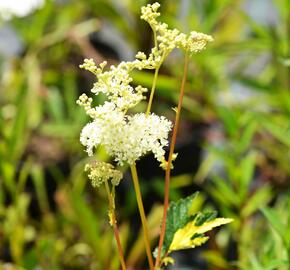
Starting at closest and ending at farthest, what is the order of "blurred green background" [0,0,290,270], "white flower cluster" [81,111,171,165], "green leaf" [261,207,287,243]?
"white flower cluster" [81,111,171,165], "green leaf" [261,207,287,243], "blurred green background" [0,0,290,270]

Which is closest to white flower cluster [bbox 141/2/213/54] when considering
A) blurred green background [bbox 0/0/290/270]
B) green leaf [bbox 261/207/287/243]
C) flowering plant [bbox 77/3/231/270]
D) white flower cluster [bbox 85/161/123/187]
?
flowering plant [bbox 77/3/231/270]

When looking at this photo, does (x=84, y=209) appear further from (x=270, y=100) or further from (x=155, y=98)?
(x=155, y=98)

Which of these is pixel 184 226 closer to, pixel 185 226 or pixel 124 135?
pixel 185 226

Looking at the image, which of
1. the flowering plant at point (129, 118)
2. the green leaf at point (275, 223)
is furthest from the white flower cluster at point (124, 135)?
the green leaf at point (275, 223)

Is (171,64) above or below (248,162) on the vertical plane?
above

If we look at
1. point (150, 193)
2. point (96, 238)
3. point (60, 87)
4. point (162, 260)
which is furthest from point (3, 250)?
point (162, 260)

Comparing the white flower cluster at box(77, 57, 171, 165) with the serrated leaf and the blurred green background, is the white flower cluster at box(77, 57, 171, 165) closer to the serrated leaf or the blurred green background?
the serrated leaf

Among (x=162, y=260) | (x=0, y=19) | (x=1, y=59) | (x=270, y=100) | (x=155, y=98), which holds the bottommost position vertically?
(x=162, y=260)
